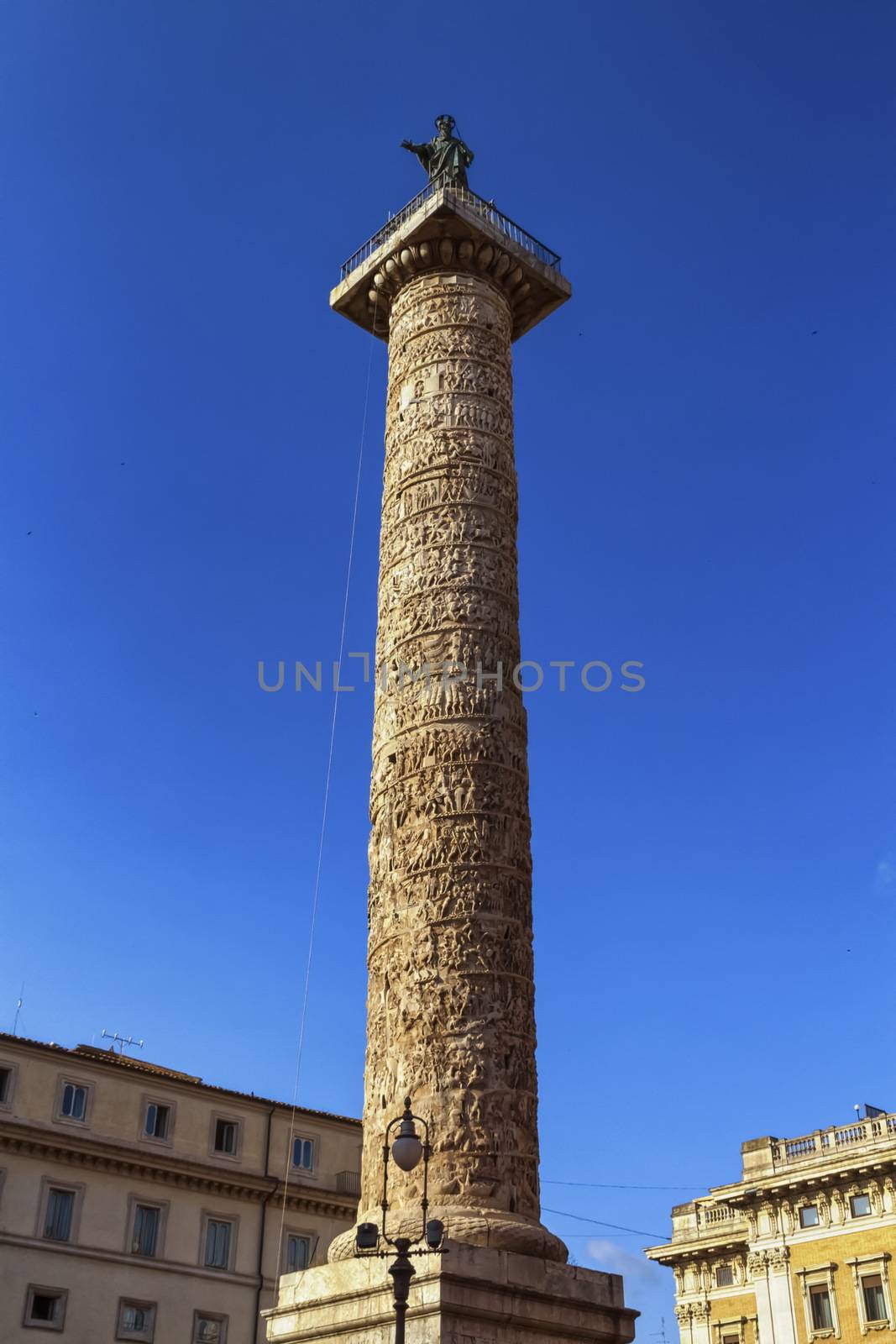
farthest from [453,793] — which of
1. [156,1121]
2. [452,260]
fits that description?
[156,1121]

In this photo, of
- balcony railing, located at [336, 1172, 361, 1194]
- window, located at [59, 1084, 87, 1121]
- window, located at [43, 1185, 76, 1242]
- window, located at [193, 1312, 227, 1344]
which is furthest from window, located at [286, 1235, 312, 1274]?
window, located at [59, 1084, 87, 1121]

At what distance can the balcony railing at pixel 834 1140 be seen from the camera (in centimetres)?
2372

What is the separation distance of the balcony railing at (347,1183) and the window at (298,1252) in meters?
0.93

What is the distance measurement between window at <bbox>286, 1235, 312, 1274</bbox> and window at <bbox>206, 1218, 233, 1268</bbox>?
1.05 m

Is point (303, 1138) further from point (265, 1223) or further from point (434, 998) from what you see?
point (434, 998)

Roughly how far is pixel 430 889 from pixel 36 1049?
1242 cm

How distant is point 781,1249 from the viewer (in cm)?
2448

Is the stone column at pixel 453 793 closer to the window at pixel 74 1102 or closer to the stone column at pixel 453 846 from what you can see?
the stone column at pixel 453 846

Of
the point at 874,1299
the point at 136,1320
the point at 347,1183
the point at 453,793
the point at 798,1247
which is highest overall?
the point at 347,1183

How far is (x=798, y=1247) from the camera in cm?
2420

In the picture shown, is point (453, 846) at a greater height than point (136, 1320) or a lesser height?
greater

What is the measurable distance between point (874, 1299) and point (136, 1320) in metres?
12.0

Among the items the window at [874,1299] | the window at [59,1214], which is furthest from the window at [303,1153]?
the window at [874,1299]

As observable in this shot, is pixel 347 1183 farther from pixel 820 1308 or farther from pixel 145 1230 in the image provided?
pixel 820 1308
